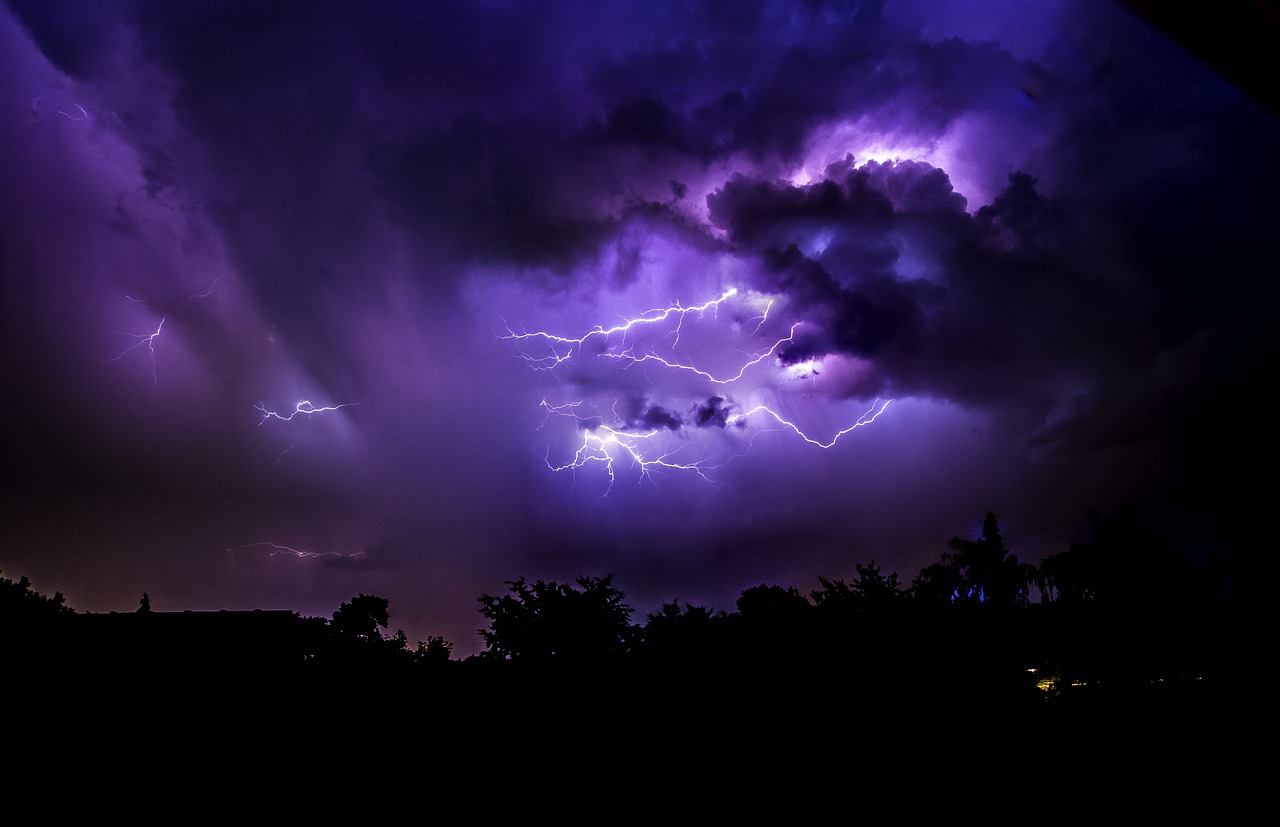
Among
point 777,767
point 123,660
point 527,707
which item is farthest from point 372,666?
point 777,767

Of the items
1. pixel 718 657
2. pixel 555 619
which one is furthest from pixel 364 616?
pixel 718 657

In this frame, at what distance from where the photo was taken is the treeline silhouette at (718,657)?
5461 mm

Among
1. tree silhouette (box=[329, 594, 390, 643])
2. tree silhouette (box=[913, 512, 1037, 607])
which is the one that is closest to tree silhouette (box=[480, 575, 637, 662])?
tree silhouette (box=[329, 594, 390, 643])

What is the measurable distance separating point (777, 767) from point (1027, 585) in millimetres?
28869

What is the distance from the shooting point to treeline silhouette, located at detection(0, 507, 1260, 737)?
17.9 ft

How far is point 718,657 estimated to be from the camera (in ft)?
20.5

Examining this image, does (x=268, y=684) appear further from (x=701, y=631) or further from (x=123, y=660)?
(x=701, y=631)

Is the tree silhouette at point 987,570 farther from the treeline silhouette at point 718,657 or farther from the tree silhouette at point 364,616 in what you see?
the tree silhouette at point 364,616

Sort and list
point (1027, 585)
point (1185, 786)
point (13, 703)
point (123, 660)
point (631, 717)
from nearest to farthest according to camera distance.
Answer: point (1185, 786), point (631, 717), point (13, 703), point (123, 660), point (1027, 585)

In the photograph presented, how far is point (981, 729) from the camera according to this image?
4.98 meters

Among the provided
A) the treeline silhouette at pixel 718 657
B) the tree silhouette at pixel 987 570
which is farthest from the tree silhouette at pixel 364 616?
the tree silhouette at pixel 987 570

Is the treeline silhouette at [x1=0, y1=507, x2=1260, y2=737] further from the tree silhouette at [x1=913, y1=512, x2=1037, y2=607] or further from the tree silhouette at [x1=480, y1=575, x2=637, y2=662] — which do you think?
the tree silhouette at [x1=913, y1=512, x2=1037, y2=607]

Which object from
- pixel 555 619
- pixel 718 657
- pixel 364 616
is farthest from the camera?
pixel 364 616

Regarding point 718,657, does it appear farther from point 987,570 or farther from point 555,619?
point 987,570
